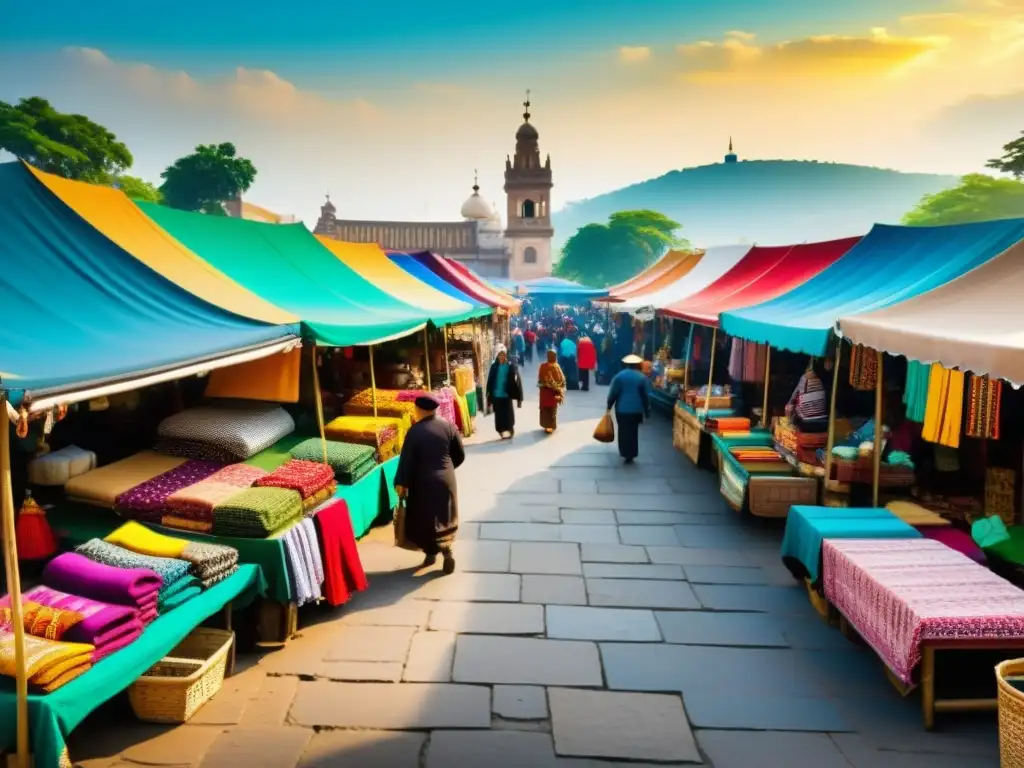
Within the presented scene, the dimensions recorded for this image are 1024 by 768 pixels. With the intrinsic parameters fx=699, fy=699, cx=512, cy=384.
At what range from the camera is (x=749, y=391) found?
1021 cm

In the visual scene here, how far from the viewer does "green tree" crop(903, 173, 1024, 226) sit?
158ft

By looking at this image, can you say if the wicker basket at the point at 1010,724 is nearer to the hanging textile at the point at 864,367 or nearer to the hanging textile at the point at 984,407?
the hanging textile at the point at 984,407

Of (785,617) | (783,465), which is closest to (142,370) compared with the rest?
(785,617)

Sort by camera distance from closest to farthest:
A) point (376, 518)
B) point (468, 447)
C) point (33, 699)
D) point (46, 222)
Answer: point (33, 699)
point (46, 222)
point (376, 518)
point (468, 447)

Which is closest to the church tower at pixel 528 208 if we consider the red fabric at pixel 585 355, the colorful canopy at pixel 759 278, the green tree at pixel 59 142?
the green tree at pixel 59 142

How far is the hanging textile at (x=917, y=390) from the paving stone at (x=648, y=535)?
2332mm

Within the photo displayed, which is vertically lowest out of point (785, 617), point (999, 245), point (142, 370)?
point (785, 617)

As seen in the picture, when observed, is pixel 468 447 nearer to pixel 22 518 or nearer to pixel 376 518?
pixel 376 518

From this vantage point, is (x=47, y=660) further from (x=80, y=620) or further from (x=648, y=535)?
(x=648, y=535)

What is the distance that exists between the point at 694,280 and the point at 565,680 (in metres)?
11.7

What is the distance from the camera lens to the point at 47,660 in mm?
2947

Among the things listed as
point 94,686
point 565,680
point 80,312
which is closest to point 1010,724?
point 565,680

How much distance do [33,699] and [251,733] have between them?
114cm

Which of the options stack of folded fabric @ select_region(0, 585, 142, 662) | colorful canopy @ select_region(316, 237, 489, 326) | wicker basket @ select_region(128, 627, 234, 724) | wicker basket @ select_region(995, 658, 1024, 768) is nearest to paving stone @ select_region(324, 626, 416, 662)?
wicker basket @ select_region(128, 627, 234, 724)
